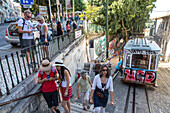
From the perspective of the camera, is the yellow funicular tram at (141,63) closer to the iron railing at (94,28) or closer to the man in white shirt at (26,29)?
the man in white shirt at (26,29)

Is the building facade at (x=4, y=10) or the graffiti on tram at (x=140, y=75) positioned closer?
the graffiti on tram at (x=140, y=75)

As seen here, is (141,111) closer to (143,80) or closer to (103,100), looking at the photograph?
(143,80)

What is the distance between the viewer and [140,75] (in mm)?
7699

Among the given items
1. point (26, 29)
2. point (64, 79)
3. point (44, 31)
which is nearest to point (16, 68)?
point (26, 29)

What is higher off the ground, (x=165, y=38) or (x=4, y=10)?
(x=4, y=10)

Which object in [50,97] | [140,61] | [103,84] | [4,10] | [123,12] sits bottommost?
[50,97]

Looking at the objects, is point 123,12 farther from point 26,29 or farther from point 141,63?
point 26,29

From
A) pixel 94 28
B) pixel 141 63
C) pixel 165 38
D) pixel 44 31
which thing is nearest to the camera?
pixel 44 31

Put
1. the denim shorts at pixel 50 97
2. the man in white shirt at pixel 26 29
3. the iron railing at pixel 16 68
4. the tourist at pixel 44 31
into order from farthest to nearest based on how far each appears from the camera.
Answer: the tourist at pixel 44 31, the man in white shirt at pixel 26 29, the denim shorts at pixel 50 97, the iron railing at pixel 16 68

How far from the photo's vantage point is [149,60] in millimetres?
7457

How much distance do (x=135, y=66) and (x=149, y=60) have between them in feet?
2.99

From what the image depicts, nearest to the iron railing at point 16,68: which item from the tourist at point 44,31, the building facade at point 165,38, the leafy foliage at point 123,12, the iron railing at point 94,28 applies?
the tourist at point 44,31

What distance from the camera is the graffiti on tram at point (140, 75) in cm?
749

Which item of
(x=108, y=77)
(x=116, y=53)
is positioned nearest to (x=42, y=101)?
(x=108, y=77)
